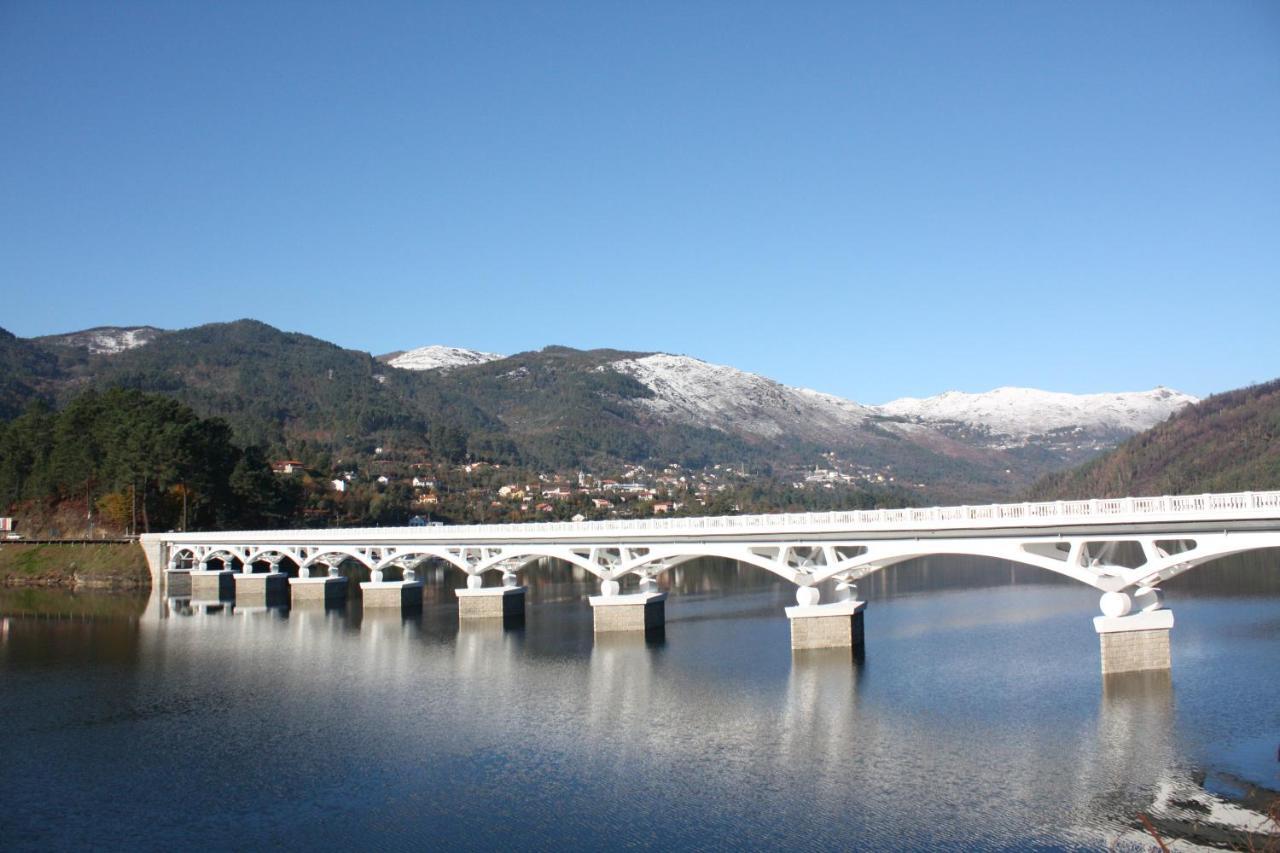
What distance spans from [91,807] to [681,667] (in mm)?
19987

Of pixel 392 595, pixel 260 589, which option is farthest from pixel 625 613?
pixel 260 589

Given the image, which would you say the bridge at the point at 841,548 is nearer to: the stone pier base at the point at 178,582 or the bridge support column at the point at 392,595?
the bridge support column at the point at 392,595

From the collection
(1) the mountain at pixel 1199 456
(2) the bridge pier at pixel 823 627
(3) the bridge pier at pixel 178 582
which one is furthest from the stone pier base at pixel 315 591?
(1) the mountain at pixel 1199 456

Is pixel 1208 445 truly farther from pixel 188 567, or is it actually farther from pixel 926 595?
pixel 188 567

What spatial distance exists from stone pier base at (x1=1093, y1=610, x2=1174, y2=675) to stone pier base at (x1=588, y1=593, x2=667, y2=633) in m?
20.0

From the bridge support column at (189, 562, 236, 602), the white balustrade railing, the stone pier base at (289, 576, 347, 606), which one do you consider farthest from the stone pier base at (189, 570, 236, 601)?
the white balustrade railing

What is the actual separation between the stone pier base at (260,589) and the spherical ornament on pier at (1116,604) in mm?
51676

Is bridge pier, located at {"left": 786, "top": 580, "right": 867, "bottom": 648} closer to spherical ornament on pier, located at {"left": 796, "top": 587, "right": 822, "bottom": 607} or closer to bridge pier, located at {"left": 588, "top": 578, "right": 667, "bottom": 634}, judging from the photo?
spherical ornament on pier, located at {"left": 796, "top": 587, "right": 822, "bottom": 607}

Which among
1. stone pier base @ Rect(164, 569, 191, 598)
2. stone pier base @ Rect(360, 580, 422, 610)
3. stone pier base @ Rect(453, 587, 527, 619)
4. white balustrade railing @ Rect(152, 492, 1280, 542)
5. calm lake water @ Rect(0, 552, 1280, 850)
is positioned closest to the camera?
calm lake water @ Rect(0, 552, 1280, 850)

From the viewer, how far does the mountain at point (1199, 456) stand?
348 ft

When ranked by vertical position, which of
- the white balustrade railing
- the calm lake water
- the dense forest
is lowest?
the calm lake water

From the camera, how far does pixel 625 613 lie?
46406mm

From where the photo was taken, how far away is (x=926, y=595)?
61.7 metres

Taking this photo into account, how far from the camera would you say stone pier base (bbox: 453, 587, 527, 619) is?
177ft
